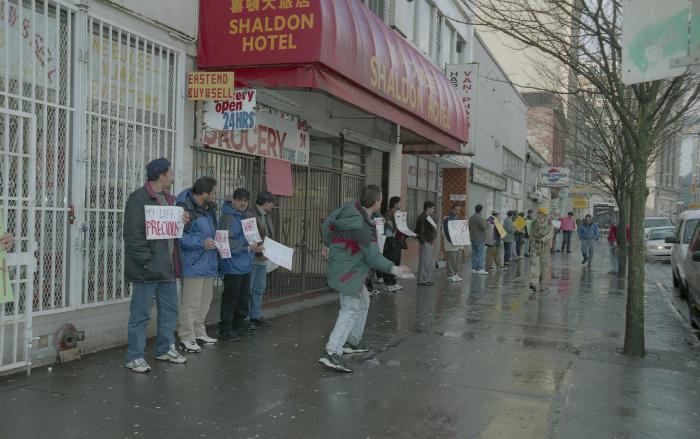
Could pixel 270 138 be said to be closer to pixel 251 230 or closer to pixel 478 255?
pixel 251 230

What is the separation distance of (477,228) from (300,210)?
6.74 metres

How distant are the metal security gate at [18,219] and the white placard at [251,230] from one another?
87.2 inches

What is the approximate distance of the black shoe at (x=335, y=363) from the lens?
19.4ft

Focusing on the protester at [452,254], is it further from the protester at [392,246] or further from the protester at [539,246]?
the protester at [392,246]

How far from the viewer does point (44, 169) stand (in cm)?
567

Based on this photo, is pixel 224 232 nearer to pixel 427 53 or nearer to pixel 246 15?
pixel 246 15

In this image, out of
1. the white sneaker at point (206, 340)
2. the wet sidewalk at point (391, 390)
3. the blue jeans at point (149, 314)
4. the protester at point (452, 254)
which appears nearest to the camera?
the wet sidewalk at point (391, 390)

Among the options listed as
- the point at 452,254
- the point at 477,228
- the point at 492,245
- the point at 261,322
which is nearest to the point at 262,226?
the point at 261,322

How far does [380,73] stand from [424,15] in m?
8.04

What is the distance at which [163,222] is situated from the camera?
18.4 ft

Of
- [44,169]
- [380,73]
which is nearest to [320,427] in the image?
[44,169]

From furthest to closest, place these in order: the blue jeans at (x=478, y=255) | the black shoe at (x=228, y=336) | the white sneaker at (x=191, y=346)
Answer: the blue jeans at (x=478, y=255), the black shoe at (x=228, y=336), the white sneaker at (x=191, y=346)

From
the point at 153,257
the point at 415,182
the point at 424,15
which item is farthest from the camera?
the point at 415,182

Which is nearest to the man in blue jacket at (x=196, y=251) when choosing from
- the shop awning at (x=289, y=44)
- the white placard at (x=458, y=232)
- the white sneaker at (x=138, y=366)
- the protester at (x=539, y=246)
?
the white sneaker at (x=138, y=366)
